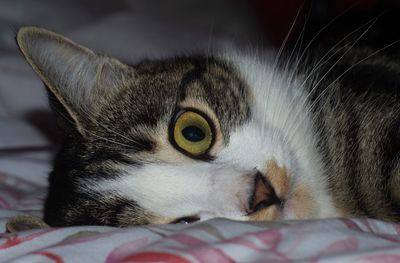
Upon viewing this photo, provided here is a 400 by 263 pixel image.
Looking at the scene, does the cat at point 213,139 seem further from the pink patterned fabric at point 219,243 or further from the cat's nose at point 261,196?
the pink patterned fabric at point 219,243

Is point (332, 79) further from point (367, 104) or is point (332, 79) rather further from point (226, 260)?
point (226, 260)

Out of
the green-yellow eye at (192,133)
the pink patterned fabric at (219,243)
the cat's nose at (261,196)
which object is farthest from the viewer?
the green-yellow eye at (192,133)

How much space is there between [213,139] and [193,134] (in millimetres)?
50

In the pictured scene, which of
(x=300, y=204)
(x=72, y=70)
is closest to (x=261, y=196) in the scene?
(x=300, y=204)

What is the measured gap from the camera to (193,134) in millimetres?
1202

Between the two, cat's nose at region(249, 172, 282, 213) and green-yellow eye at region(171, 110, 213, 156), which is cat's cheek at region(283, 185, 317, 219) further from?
green-yellow eye at region(171, 110, 213, 156)

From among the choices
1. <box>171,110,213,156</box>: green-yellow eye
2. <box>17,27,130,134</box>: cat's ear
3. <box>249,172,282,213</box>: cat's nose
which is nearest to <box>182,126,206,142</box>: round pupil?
<box>171,110,213,156</box>: green-yellow eye

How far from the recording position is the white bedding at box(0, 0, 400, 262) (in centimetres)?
82

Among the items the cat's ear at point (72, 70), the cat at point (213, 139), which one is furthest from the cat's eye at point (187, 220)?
the cat's ear at point (72, 70)

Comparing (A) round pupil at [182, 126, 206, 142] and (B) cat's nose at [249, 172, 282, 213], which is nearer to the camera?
(B) cat's nose at [249, 172, 282, 213]

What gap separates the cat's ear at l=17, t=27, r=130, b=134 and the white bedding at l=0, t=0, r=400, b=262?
316mm

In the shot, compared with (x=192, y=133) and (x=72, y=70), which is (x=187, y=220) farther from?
(x=72, y=70)

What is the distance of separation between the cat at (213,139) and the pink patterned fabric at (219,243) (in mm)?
155

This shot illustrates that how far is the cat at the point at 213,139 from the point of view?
1.10 meters
